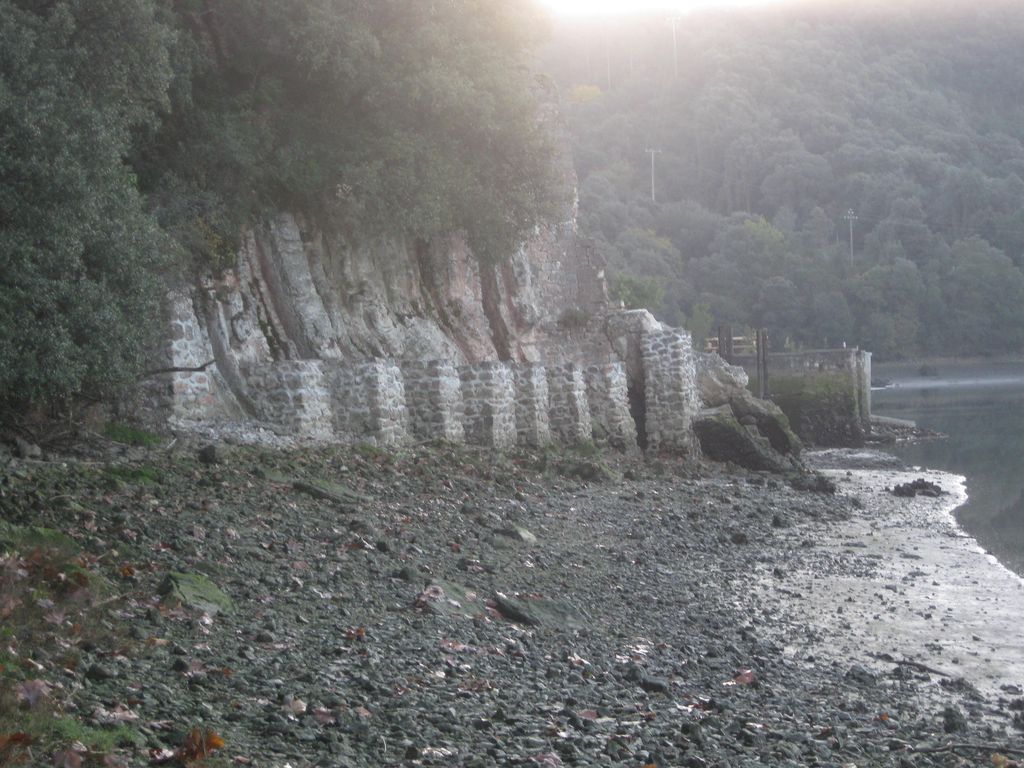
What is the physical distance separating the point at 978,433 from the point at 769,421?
17062mm

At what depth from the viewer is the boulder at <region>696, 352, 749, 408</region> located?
107 feet

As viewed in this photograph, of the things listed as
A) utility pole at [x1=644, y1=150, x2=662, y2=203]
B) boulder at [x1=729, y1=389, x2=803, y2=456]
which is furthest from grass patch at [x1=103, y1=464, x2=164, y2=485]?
utility pole at [x1=644, y1=150, x2=662, y2=203]

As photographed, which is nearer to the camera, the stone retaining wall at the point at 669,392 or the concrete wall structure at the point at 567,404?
the concrete wall structure at the point at 567,404

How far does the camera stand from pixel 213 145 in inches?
811

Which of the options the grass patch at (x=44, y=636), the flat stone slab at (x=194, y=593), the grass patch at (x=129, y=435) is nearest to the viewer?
the grass patch at (x=44, y=636)

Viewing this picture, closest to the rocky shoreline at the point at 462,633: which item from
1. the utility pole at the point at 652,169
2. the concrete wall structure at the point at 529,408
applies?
the concrete wall structure at the point at 529,408

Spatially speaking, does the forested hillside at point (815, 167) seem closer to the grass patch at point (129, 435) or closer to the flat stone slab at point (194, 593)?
the grass patch at point (129, 435)

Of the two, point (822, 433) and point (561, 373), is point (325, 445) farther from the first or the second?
point (822, 433)

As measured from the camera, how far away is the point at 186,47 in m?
20.5

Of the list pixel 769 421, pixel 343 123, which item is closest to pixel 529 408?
pixel 343 123

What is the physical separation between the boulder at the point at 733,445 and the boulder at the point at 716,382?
3.19 metres

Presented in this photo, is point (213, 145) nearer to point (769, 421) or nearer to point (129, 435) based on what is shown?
point (129, 435)

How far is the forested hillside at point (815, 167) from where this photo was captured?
271 feet

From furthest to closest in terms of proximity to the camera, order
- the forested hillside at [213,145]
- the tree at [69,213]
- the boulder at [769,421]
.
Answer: the boulder at [769,421] < the forested hillside at [213,145] < the tree at [69,213]
